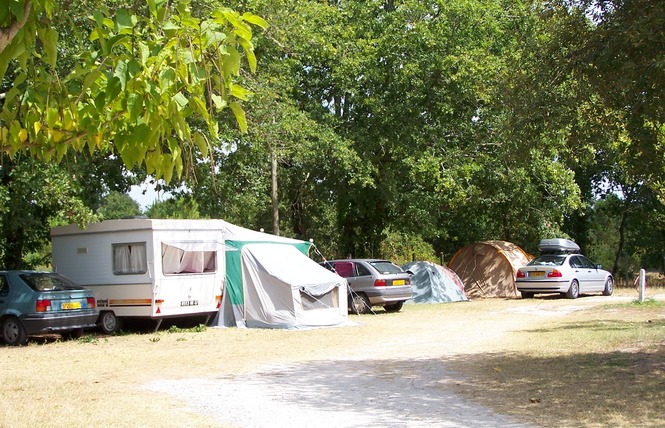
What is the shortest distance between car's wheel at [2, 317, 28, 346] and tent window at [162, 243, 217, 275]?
3182mm

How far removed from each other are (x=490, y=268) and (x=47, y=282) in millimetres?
17238

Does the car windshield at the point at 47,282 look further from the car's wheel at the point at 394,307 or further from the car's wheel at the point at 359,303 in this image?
the car's wheel at the point at 394,307

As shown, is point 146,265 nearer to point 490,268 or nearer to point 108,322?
point 108,322

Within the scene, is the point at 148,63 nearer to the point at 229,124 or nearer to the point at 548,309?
the point at 229,124

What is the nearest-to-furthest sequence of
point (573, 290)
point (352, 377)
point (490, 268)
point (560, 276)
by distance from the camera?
point (352, 377) < point (560, 276) < point (573, 290) < point (490, 268)

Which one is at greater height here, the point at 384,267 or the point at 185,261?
the point at 185,261

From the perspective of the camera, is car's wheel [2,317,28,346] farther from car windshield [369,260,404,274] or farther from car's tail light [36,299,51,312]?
car windshield [369,260,404,274]

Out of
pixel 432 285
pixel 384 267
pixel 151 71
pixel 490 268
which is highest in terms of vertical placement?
pixel 151 71

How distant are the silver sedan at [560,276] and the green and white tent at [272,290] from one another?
9.52m

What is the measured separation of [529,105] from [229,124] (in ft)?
39.1

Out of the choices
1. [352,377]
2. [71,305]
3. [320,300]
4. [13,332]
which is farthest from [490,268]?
[352,377]

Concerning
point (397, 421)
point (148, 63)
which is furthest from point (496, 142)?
point (148, 63)

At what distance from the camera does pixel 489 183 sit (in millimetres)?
26578

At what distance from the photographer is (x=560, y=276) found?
25438 mm
